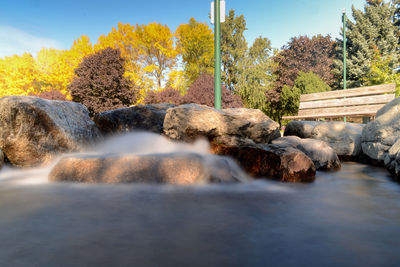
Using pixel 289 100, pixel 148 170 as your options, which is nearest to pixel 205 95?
pixel 289 100

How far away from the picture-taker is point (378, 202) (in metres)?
2.84

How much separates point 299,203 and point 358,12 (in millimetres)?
29058

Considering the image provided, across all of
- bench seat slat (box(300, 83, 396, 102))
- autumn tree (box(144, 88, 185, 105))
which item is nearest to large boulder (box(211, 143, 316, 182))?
bench seat slat (box(300, 83, 396, 102))

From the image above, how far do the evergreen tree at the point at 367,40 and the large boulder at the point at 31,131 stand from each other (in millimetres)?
24397

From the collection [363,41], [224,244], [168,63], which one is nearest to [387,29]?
[363,41]

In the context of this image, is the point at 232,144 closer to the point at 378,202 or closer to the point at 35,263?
the point at 378,202

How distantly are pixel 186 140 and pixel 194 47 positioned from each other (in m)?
26.4

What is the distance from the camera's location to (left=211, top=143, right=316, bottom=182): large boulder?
4.11 metres

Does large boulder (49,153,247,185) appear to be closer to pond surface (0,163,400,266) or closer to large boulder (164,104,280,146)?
pond surface (0,163,400,266)

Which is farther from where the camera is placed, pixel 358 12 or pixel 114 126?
pixel 358 12

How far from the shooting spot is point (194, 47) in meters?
29.1

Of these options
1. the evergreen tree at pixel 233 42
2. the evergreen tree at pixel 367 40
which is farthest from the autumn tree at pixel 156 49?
the evergreen tree at pixel 367 40

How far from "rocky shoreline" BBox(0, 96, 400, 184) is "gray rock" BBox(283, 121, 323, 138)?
1.79m

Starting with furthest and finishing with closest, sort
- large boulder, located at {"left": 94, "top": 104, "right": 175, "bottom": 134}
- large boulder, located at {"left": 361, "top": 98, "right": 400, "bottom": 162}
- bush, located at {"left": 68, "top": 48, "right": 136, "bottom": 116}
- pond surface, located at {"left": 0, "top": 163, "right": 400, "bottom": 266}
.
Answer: bush, located at {"left": 68, "top": 48, "right": 136, "bottom": 116} < large boulder, located at {"left": 94, "top": 104, "right": 175, "bottom": 134} < large boulder, located at {"left": 361, "top": 98, "right": 400, "bottom": 162} < pond surface, located at {"left": 0, "top": 163, "right": 400, "bottom": 266}
